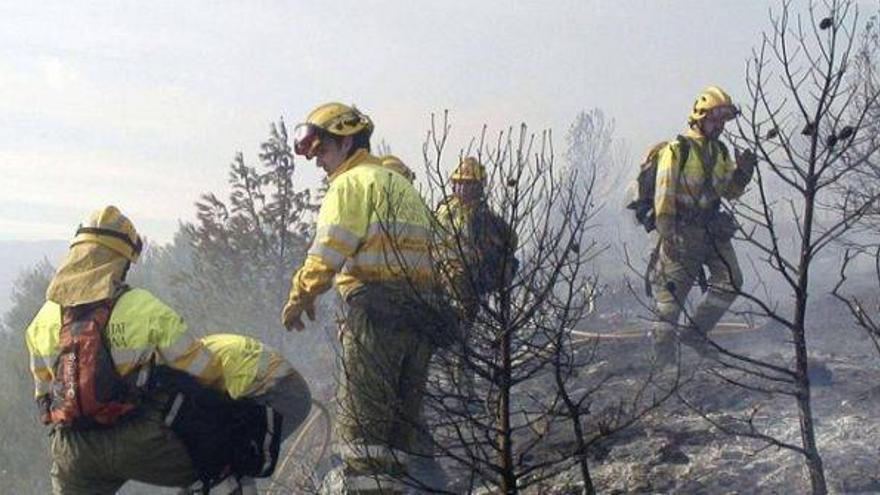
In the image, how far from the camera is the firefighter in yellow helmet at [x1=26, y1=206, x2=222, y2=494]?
4.02 metres

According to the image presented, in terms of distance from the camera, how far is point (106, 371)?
399 centimetres

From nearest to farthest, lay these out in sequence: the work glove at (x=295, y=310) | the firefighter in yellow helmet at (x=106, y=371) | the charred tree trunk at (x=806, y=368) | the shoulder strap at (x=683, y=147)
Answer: the charred tree trunk at (x=806, y=368), the firefighter in yellow helmet at (x=106, y=371), the work glove at (x=295, y=310), the shoulder strap at (x=683, y=147)

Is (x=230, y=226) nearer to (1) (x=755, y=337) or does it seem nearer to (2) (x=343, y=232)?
(1) (x=755, y=337)

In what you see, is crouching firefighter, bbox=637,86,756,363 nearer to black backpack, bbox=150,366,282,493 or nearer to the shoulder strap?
the shoulder strap

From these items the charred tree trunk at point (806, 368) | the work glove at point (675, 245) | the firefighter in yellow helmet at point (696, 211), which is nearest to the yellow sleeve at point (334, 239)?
the charred tree trunk at point (806, 368)

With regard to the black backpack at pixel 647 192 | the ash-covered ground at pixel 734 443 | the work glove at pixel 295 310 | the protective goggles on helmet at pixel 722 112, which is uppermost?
the protective goggles on helmet at pixel 722 112

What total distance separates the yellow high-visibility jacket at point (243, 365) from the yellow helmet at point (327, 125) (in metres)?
1.09

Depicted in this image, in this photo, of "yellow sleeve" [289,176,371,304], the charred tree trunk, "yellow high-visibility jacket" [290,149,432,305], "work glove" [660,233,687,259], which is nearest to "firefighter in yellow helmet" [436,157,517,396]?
"yellow high-visibility jacket" [290,149,432,305]

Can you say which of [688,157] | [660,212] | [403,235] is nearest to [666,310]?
[660,212]

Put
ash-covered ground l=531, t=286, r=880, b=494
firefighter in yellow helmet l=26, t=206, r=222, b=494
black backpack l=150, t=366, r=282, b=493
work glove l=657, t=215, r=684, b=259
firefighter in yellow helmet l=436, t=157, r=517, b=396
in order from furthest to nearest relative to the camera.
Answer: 1. work glove l=657, t=215, r=684, b=259
2. ash-covered ground l=531, t=286, r=880, b=494
3. black backpack l=150, t=366, r=282, b=493
4. firefighter in yellow helmet l=26, t=206, r=222, b=494
5. firefighter in yellow helmet l=436, t=157, r=517, b=396

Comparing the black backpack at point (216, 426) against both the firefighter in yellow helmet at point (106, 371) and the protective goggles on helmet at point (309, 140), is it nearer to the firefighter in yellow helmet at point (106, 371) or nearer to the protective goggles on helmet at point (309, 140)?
the firefighter in yellow helmet at point (106, 371)

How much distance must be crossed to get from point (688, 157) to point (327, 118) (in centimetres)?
342

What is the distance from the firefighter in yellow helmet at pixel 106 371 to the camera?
13.2ft

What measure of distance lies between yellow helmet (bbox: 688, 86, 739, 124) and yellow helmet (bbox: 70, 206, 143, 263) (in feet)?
15.0
